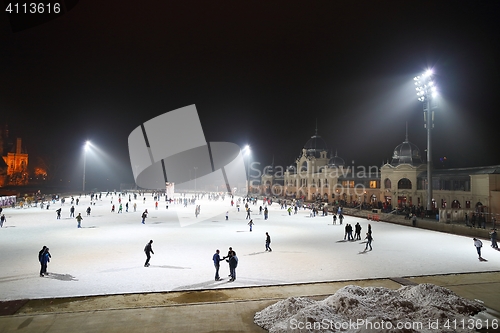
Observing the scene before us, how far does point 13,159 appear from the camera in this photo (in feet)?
301

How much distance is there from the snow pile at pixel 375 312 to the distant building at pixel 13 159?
3667 inches

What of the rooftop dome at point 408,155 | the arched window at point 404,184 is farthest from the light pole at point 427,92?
the rooftop dome at point 408,155

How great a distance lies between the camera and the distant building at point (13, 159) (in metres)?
86.6

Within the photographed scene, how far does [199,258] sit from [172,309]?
6.39 meters

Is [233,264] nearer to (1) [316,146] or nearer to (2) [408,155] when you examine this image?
(2) [408,155]

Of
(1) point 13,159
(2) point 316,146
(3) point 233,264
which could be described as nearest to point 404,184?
(2) point 316,146

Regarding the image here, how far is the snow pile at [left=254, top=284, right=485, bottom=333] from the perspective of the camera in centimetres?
687

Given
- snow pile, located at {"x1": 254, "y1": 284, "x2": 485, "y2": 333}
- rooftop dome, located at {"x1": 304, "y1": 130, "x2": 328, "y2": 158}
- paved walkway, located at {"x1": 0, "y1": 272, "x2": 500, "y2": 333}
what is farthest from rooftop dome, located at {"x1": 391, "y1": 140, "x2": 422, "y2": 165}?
snow pile, located at {"x1": 254, "y1": 284, "x2": 485, "y2": 333}

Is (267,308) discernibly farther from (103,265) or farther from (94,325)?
(103,265)

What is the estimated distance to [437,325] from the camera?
707 centimetres

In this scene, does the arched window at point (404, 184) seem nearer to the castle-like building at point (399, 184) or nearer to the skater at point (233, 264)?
the castle-like building at point (399, 184)

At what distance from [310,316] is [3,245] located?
54.8 feet

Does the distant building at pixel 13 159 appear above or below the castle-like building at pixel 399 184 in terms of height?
above

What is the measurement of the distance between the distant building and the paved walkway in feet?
293
